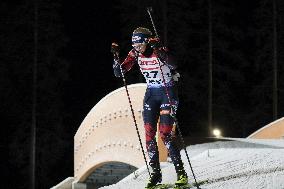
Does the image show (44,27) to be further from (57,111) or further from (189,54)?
(189,54)

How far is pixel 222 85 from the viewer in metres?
27.5

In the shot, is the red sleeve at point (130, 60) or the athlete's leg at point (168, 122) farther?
the red sleeve at point (130, 60)

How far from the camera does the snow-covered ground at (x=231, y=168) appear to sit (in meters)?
5.82

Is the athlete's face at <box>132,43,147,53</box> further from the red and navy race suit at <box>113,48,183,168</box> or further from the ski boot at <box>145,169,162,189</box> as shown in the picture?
the ski boot at <box>145,169,162,189</box>

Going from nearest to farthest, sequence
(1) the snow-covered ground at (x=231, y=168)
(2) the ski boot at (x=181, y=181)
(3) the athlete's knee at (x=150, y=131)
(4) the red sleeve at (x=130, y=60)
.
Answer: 1. (1) the snow-covered ground at (x=231, y=168)
2. (2) the ski boot at (x=181, y=181)
3. (3) the athlete's knee at (x=150, y=131)
4. (4) the red sleeve at (x=130, y=60)

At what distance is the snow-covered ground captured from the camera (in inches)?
229

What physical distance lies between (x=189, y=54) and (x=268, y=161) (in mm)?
21450

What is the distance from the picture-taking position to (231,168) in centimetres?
675

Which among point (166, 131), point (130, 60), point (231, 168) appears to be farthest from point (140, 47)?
point (231, 168)

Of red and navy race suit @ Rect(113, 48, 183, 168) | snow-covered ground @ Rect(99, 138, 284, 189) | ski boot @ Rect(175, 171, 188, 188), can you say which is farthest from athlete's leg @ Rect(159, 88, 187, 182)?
snow-covered ground @ Rect(99, 138, 284, 189)

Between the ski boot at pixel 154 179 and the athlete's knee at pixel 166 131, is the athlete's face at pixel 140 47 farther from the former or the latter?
the ski boot at pixel 154 179

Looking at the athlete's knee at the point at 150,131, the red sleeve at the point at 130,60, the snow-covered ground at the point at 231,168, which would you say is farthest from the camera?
the red sleeve at the point at 130,60

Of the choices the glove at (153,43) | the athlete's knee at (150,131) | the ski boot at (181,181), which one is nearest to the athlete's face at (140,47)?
the glove at (153,43)

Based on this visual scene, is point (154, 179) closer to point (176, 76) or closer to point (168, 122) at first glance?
point (168, 122)
